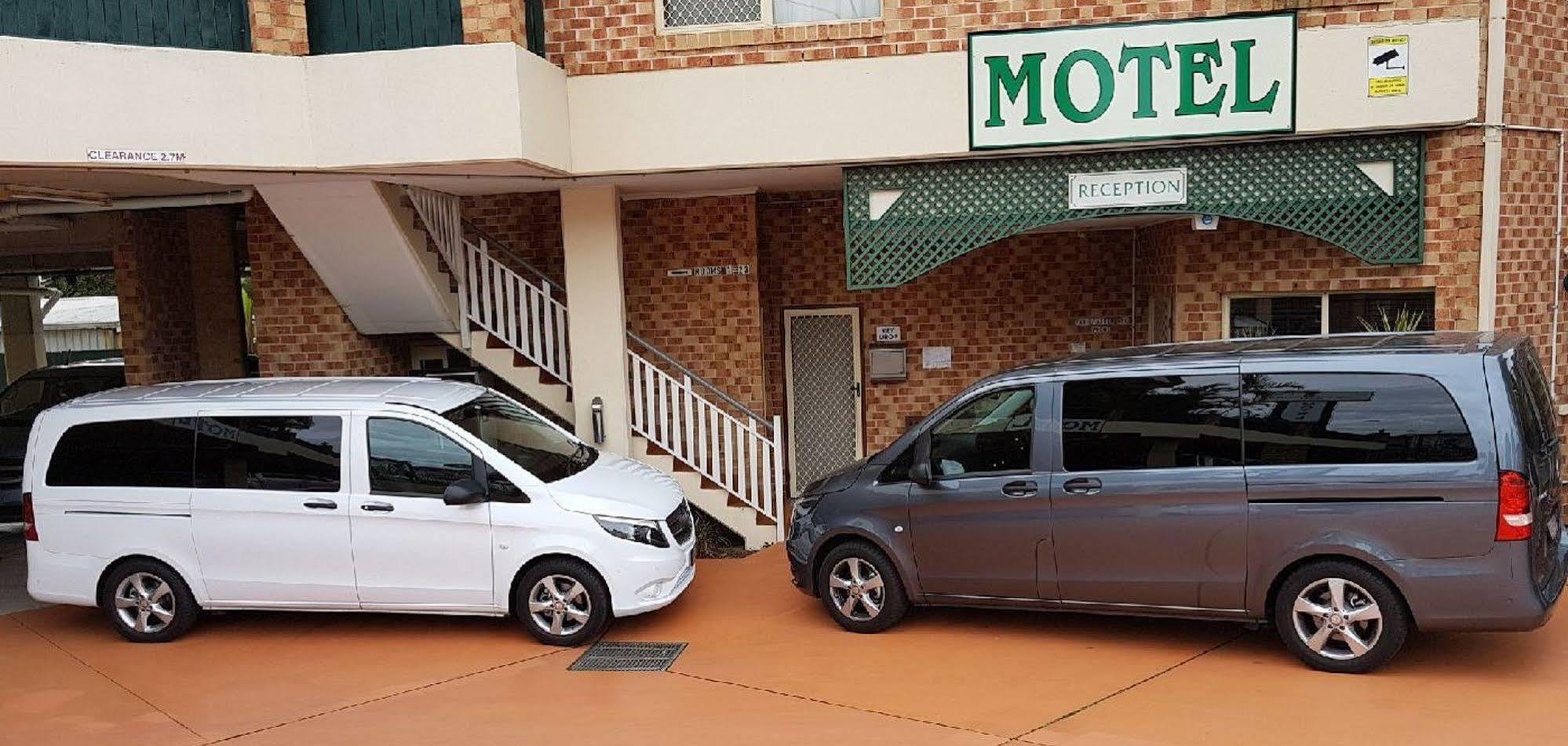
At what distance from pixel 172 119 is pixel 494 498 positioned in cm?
341

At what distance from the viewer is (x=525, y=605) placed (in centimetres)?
671

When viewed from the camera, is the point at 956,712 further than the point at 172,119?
No

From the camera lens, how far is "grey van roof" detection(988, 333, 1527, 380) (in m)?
5.59

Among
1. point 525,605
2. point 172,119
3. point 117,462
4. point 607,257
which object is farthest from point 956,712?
point 172,119

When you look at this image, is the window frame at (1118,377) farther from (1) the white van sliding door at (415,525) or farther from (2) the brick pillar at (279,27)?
(2) the brick pillar at (279,27)

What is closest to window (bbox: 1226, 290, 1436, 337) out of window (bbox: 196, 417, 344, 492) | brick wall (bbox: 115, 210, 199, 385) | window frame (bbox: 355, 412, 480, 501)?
window frame (bbox: 355, 412, 480, 501)

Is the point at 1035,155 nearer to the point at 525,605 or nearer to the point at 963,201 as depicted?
the point at 963,201

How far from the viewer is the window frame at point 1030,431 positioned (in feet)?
20.6

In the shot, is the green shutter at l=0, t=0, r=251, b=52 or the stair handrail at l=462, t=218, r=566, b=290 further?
the stair handrail at l=462, t=218, r=566, b=290

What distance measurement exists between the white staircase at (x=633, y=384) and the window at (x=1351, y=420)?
4.11 metres

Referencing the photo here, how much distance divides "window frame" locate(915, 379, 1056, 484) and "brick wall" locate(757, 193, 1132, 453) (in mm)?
4180

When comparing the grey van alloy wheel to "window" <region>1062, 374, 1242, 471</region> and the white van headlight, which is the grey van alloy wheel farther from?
"window" <region>1062, 374, 1242, 471</region>

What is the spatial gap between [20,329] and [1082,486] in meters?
20.1

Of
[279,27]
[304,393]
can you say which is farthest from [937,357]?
[279,27]
